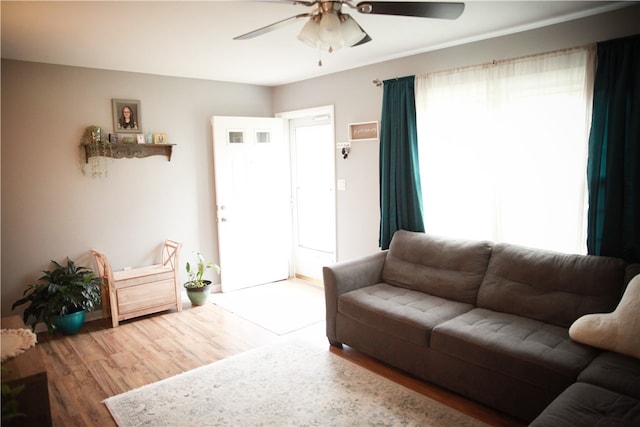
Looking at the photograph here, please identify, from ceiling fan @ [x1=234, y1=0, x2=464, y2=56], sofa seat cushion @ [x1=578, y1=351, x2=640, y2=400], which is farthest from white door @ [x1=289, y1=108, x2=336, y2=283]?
sofa seat cushion @ [x1=578, y1=351, x2=640, y2=400]

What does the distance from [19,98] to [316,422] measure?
3662mm

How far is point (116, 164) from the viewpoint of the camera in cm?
428

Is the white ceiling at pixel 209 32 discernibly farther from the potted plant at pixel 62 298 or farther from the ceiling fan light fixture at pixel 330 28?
the potted plant at pixel 62 298

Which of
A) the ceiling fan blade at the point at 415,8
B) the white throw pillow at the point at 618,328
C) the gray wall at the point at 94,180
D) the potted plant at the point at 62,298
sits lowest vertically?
the potted plant at the point at 62,298

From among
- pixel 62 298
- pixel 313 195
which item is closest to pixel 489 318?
pixel 313 195

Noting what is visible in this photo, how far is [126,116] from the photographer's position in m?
4.30

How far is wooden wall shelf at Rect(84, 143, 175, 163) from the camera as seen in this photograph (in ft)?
13.5

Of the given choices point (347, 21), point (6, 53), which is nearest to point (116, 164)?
point (6, 53)

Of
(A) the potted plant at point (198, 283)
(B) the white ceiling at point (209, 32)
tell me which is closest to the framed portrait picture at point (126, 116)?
(B) the white ceiling at point (209, 32)

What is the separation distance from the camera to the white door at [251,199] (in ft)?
16.0

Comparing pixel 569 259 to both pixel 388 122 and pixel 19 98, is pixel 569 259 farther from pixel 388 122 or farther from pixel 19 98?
pixel 19 98

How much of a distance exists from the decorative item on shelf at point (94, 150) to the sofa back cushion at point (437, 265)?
2.90m

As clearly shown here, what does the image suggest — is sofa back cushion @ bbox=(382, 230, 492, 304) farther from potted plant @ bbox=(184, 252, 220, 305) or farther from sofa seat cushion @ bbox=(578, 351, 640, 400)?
potted plant @ bbox=(184, 252, 220, 305)

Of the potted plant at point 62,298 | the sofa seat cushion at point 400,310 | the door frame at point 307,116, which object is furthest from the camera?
the door frame at point 307,116
